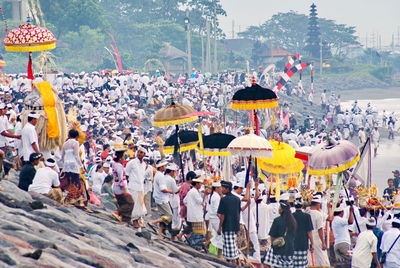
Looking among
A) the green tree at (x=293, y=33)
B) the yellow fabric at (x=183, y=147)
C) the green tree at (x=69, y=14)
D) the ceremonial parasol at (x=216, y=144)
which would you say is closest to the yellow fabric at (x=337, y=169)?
the ceremonial parasol at (x=216, y=144)

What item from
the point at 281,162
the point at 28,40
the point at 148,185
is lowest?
the point at 148,185

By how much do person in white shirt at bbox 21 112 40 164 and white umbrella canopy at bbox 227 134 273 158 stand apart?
3149mm

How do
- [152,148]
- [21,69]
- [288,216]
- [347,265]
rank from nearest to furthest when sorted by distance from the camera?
[288,216] < [347,265] < [152,148] < [21,69]

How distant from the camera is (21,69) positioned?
54219mm

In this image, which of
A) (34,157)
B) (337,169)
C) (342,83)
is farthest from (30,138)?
(342,83)

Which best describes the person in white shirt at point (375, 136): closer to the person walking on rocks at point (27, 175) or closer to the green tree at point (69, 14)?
the person walking on rocks at point (27, 175)

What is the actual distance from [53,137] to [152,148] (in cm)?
617

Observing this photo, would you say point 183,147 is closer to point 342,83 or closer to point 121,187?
point 121,187

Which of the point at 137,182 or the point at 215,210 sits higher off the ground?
the point at 137,182

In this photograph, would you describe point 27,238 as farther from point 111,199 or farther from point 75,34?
point 75,34

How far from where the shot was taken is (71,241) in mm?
8906

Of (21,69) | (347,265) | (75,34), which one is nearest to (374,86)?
(75,34)

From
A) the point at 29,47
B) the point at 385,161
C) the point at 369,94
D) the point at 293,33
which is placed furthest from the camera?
the point at 293,33

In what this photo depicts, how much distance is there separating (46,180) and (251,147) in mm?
3274
